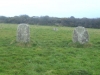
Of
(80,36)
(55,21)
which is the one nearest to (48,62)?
(80,36)

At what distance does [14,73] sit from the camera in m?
10.8

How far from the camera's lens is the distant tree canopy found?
5696 cm

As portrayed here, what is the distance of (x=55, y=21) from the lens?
62.3 m

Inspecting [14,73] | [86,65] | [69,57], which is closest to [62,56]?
[69,57]

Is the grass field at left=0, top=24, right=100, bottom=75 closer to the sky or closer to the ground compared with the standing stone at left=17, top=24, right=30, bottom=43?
closer to the ground

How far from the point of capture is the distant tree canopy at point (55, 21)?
187 feet

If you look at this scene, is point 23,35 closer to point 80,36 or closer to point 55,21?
point 80,36

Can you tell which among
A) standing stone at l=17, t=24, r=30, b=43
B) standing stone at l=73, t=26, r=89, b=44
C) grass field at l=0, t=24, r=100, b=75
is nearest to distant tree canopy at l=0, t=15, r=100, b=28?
standing stone at l=73, t=26, r=89, b=44

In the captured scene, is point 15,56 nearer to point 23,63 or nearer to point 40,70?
point 23,63

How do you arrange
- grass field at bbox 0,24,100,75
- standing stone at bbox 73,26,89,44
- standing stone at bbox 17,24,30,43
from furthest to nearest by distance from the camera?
standing stone at bbox 73,26,89,44, standing stone at bbox 17,24,30,43, grass field at bbox 0,24,100,75

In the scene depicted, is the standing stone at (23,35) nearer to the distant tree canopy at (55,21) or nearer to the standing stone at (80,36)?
the standing stone at (80,36)

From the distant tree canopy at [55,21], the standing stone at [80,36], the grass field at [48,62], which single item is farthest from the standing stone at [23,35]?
the distant tree canopy at [55,21]

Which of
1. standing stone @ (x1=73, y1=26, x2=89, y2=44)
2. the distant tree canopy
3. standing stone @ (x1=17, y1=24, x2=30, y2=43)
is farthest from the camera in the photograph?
the distant tree canopy

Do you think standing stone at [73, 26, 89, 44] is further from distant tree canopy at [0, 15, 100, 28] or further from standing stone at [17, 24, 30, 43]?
distant tree canopy at [0, 15, 100, 28]
